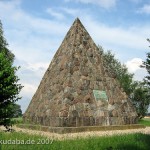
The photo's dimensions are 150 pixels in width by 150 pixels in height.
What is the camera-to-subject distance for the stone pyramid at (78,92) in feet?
70.8

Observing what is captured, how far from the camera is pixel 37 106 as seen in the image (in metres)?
24.5

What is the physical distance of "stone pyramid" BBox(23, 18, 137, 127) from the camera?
21.6m

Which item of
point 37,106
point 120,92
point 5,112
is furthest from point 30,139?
point 120,92

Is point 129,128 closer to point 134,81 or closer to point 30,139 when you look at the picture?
point 30,139

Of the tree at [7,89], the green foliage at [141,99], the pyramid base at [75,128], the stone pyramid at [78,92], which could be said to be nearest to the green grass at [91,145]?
the tree at [7,89]

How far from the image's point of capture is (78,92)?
73.2ft

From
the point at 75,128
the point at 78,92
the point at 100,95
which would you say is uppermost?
the point at 78,92

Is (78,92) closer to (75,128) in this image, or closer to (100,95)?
(100,95)

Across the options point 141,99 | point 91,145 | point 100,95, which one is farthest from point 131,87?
point 91,145

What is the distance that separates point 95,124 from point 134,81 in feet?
71.8

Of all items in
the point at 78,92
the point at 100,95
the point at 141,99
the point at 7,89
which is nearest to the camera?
the point at 7,89

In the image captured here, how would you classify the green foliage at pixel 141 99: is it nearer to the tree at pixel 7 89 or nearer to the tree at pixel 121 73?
the tree at pixel 121 73

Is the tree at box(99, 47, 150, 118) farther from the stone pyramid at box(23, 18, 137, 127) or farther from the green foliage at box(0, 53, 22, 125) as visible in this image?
the green foliage at box(0, 53, 22, 125)

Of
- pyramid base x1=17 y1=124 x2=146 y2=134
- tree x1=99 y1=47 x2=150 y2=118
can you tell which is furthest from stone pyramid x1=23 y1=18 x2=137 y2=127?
tree x1=99 y1=47 x2=150 y2=118
